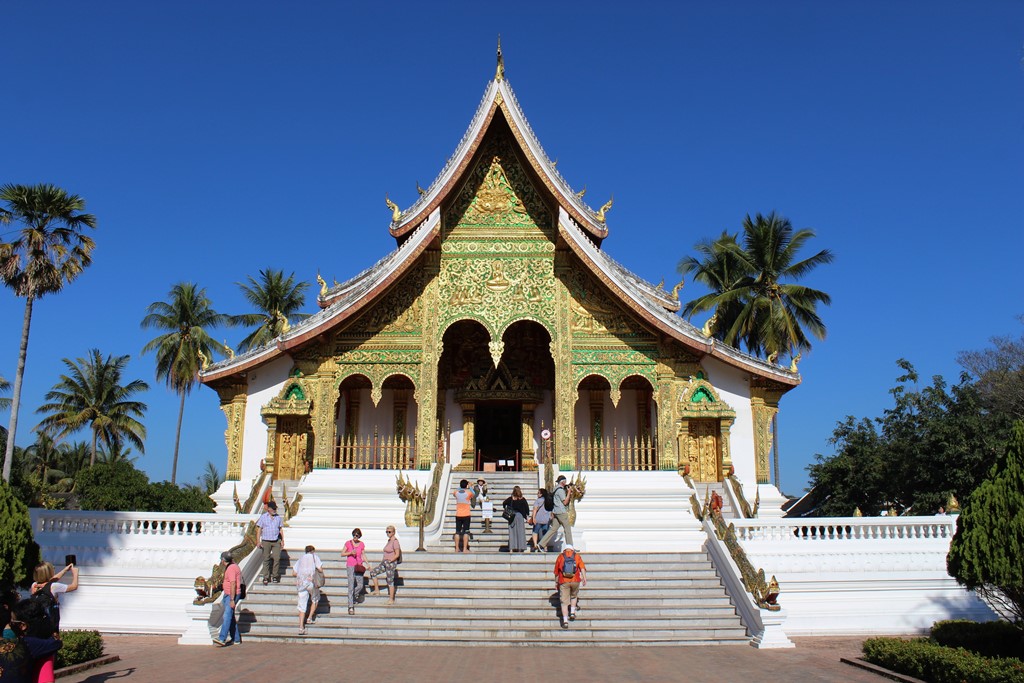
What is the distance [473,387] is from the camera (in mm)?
18094

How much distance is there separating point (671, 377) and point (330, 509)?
708 centimetres

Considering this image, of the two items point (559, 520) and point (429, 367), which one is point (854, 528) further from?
point (429, 367)

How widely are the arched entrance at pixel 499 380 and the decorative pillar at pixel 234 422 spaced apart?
436 cm

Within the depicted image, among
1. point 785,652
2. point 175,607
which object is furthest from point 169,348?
point 785,652

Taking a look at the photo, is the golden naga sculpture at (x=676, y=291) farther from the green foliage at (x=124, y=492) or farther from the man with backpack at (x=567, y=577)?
the green foliage at (x=124, y=492)

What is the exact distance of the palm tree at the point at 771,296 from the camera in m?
26.4

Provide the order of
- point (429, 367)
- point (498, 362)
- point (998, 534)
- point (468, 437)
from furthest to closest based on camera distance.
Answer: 1. point (468, 437)
2. point (498, 362)
3. point (429, 367)
4. point (998, 534)

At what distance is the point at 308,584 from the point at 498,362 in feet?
26.8

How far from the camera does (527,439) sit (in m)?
18.1

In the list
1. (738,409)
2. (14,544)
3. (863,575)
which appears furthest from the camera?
(738,409)

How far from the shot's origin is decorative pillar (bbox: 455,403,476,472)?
58.8 feet

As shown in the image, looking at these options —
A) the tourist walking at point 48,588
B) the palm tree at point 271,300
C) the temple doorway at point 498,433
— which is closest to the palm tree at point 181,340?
the palm tree at point 271,300

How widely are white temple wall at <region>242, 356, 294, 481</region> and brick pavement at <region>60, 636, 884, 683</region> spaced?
21.1 feet

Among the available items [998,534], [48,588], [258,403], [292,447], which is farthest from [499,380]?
[48,588]
